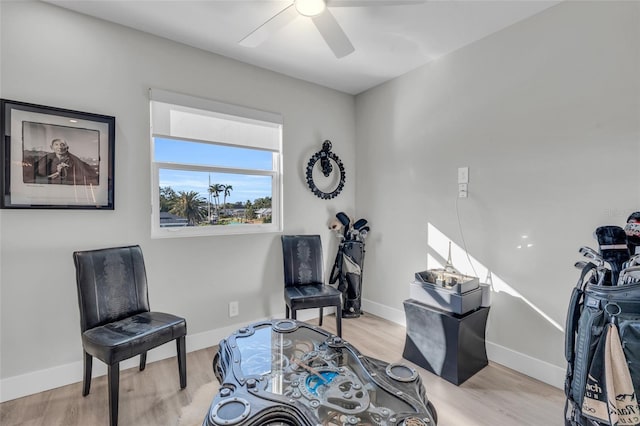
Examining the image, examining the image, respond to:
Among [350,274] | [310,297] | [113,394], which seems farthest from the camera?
[350,274]

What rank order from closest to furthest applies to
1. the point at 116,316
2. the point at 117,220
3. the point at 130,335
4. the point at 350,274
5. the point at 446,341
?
1. the point at 130,335
2. the point at 116,316
3. the point at 446,341
4. the point at 117,220
5. the point at 350,274

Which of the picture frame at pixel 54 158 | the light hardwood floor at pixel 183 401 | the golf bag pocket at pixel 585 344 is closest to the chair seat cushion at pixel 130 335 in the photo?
the light hardwood floor at pixel 183 401

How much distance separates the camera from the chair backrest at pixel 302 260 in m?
2.90

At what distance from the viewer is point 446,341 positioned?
2.13 meters

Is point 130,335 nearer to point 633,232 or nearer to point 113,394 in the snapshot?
point 113,394

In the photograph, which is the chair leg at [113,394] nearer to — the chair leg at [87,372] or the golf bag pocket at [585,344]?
the chair leg at [87,372]

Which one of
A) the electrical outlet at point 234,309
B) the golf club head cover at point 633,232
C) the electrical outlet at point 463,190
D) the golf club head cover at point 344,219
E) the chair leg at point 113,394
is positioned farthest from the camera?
the golf club head cover at point 344,219

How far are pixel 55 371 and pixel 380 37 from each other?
3.40 metres

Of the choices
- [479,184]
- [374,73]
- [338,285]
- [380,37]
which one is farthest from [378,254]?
[380,37]

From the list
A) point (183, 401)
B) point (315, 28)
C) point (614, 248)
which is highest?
point (315, 28)

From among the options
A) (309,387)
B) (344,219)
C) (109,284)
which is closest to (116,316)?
(109,284)

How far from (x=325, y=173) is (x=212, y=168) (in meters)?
1.25

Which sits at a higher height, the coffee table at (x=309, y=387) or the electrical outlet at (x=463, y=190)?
the electrical outlet at (x=463, y=190)

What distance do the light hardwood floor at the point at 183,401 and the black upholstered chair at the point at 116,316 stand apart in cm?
14
